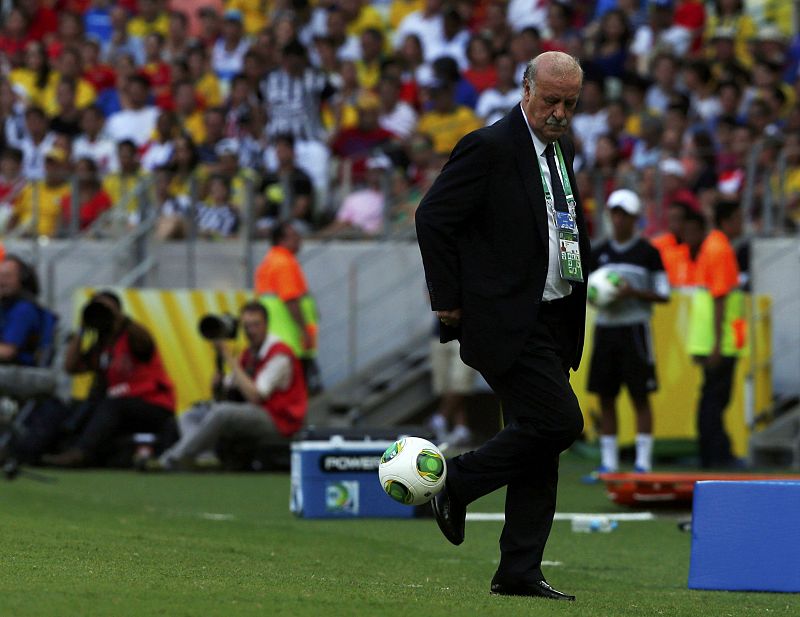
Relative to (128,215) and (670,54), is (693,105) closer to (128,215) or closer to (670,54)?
(670,54)

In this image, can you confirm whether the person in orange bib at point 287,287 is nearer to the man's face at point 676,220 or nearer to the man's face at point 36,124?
the man's face at point 676,220

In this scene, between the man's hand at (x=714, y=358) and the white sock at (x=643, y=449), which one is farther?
the man's hand at (x=714, y=358)

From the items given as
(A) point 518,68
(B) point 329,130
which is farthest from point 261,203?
(A) point 518,68

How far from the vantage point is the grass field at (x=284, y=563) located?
5418 mm

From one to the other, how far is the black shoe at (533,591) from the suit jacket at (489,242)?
772 millimetres

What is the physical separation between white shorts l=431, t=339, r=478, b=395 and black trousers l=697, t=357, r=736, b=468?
271cm

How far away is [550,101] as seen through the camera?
6223 millimetres

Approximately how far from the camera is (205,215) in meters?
17.7

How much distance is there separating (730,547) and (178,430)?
8.71 metres

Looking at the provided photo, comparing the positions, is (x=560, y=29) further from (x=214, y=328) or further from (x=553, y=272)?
(x=553, y=272)

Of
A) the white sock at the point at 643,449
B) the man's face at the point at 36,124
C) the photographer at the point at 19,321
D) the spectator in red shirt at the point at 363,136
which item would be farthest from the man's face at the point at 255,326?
Result: the man's face at the point at 36,124

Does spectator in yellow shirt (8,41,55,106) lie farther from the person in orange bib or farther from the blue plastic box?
the blue plastic box

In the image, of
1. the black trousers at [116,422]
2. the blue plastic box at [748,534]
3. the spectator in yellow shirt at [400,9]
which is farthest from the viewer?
the spectator in yellow shirt at [400,9]

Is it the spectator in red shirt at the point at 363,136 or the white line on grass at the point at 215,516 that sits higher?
the spectator in red shirt at the point at 363,136
